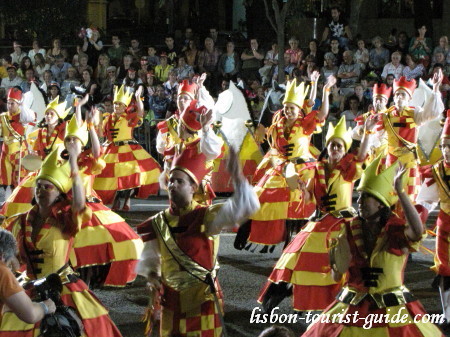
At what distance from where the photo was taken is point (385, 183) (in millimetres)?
5754

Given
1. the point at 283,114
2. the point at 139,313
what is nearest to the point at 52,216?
the point at 139,313

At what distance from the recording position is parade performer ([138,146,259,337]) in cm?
598

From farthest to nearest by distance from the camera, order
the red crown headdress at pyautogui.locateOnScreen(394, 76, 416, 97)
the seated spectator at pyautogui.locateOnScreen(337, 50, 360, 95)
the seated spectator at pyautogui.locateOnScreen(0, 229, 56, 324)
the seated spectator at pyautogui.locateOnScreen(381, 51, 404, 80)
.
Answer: the seated spectator at pyautogui.locateOnScreen(337, 50, 360, 95) → the seated spectator at pyautogui.locateOnScreen(381, 51, 404, 80) → the red crown headdress at pyautogui.locateOnScreen(394, 76, 416, 97) → the seated spectator at pyautogui.locateOnScreen(0, 229, 56, 324)

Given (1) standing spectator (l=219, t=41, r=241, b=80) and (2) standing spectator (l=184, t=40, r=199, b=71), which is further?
(2) standing spectator (l=184, t=40, r=199, b=71)

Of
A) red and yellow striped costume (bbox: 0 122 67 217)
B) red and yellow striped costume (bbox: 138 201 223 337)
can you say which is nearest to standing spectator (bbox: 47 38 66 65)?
red and yellow striped costume (bbox: 0 122 67 217)

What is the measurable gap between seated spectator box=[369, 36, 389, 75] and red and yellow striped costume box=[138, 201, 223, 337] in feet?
39.2

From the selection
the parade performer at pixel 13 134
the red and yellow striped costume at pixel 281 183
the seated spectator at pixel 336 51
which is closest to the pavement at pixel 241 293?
the red and yellow striped costume at pixel 281 183

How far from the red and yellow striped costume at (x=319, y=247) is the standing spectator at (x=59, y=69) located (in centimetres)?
1222

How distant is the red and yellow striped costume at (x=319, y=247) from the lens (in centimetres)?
816

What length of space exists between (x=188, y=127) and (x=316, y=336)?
5.06 meters

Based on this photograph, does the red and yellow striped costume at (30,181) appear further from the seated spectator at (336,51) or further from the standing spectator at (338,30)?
the standing spectator at (338,30)

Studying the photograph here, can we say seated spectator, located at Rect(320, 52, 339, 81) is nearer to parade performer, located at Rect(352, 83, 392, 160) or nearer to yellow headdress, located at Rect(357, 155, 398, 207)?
parade performer, located at Rect(352, 83, 392, 160)

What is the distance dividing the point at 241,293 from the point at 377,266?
3812 millimetres

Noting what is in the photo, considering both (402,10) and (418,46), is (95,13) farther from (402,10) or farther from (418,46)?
(418,46)
